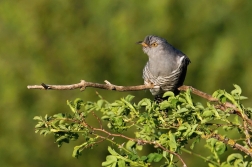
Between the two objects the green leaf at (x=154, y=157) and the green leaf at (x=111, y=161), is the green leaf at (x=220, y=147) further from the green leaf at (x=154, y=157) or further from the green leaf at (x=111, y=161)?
the green leaf at (x=111, y=161)

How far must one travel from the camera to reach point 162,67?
19.7ft

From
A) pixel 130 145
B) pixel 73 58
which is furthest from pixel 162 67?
pixel 73 58

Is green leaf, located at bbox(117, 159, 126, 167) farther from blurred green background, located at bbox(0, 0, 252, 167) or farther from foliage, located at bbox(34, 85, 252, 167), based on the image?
blurred green background, located at bbox(0, 0, 252, 167)

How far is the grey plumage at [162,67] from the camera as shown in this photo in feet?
19.7

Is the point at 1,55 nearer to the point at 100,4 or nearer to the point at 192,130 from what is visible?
the point at 100,4

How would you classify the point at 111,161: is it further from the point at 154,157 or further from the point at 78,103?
the point at 78,103

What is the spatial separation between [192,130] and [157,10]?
33.9 feet

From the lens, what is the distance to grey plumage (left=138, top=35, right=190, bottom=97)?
6.00 meters

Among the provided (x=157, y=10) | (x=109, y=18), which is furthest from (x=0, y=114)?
(x=157, y=10)

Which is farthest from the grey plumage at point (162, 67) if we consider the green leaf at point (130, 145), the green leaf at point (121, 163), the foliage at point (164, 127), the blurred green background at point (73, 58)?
the blurred green background at point (73, 58)

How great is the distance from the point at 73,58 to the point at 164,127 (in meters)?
9.30

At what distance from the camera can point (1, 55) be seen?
12.4m

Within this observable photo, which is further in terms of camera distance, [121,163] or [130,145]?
[130,145]

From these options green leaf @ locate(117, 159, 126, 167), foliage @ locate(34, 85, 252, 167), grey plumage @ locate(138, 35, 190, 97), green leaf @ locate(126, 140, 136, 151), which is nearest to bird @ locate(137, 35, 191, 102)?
grey plumage @ locate(138, 35, 190, 97)
